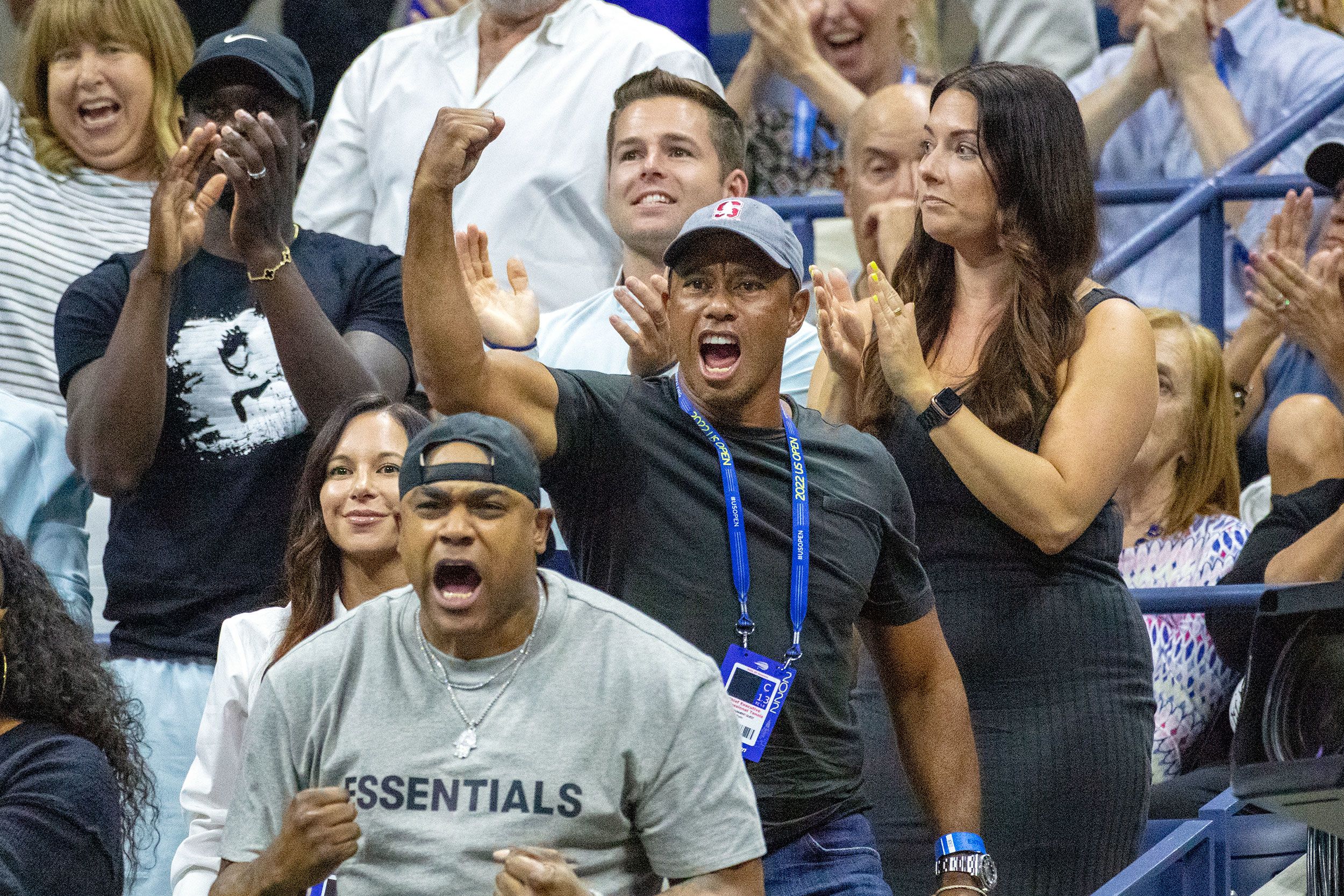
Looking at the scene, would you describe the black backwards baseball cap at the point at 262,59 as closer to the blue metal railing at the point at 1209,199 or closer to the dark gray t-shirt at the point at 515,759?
the blue metal railing at the point at 1209,199

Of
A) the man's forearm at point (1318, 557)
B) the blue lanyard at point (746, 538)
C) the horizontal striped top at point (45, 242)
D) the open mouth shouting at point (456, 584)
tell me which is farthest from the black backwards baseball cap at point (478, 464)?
the horizontal striped top at point (45, 242)

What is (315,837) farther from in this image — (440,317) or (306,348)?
(306,348)

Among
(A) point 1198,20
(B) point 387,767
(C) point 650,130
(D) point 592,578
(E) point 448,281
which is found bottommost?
(B) point 387,767

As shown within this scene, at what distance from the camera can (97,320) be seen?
394 centimetres

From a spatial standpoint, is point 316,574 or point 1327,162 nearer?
point 316,574

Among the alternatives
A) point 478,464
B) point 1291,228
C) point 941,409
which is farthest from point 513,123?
point 478,464

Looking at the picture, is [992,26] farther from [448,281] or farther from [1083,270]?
[448,281]

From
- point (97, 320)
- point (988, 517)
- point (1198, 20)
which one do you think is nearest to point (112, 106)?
point (97, 320)

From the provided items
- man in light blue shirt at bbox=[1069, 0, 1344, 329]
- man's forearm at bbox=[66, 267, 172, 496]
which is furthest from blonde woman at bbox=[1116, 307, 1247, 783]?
man's forearm at bbox=[66, 267, 172, 496]

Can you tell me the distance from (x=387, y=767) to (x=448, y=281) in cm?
70

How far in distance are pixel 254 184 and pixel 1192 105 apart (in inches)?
112

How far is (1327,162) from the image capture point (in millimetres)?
4652

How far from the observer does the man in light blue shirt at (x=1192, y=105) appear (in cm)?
534

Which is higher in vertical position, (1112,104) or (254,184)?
(1112,104)
